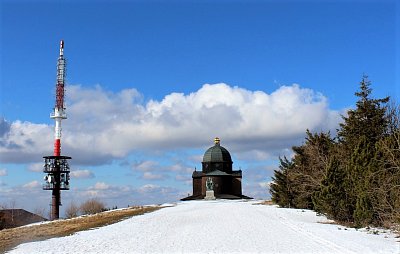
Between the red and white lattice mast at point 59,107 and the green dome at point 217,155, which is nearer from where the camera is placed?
the red and white lattice mast at point 59,107

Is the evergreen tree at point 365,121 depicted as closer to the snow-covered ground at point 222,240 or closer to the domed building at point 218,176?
the snow-covered ground at point 222,240

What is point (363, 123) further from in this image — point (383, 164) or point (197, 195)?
point (197, 195)

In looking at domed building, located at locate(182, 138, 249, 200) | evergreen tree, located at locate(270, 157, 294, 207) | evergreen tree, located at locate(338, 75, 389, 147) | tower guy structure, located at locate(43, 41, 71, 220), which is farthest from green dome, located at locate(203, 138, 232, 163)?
evergreen tree, located at locate(338, 75, 389, 147)

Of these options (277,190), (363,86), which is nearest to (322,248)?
(363,86)

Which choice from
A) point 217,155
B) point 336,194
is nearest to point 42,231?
point 336,194

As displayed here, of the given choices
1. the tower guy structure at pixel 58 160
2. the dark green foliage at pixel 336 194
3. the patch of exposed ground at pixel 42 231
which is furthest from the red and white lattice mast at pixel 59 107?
the dark green foliage at pixel 336 194

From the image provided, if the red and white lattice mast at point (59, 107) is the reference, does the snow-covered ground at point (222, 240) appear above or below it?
below

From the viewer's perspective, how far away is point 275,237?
877 inches

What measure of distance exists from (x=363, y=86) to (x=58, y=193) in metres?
55.3

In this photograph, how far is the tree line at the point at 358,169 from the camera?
23.6 meters

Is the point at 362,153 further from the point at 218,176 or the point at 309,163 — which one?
the point at 218,176

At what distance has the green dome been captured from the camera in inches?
3588

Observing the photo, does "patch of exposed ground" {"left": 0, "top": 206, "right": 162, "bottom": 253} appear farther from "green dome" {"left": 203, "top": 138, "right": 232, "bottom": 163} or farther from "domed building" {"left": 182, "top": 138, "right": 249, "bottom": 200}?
"green dome" {"left": 203, "top": 138, "right": 232, "bottom": 163}

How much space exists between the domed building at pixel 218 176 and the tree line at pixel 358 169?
140 feet
